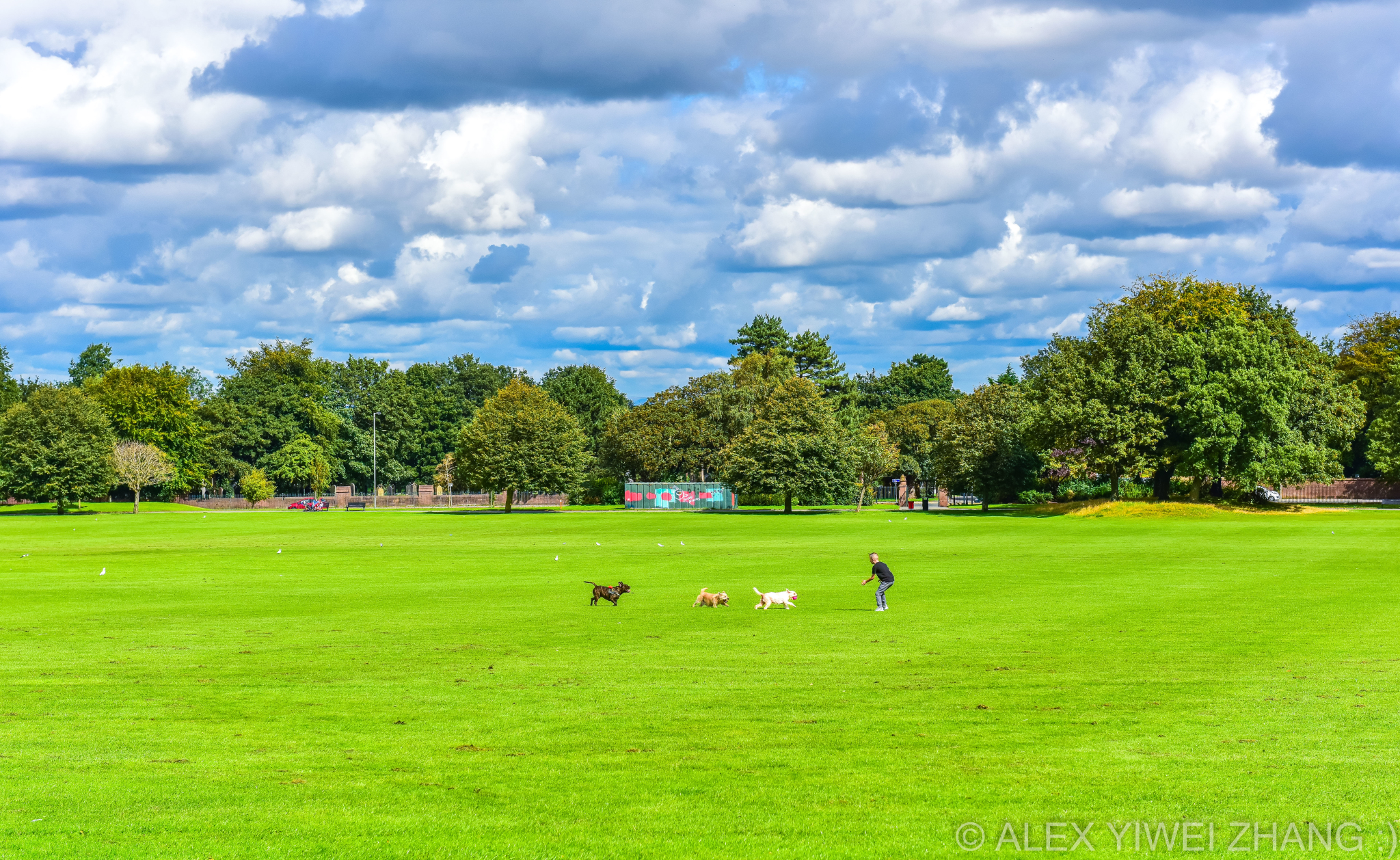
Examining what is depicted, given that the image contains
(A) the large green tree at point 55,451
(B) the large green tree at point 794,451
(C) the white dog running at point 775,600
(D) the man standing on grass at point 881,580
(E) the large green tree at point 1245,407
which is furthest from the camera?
(A) the large green tree at point 55,451

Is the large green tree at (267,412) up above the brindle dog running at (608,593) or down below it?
above

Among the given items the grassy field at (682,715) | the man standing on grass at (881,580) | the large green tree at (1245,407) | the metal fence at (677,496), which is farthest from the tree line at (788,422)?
the man standing on grass at (881,580)

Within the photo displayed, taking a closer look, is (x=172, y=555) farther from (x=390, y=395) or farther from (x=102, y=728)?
(x=390, y=395)

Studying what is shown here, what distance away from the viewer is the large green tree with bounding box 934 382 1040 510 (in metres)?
96.8

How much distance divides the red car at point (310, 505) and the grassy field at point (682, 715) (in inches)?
3918

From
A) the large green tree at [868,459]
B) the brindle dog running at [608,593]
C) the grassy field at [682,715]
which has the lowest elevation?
the grassy field at [682,715]

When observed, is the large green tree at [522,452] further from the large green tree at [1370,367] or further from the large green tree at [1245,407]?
the large green tree at [1370,367]

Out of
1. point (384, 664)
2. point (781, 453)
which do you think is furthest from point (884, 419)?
point (384, 664)

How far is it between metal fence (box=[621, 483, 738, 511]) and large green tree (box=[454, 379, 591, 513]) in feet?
23.1

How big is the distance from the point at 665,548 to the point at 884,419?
109 m

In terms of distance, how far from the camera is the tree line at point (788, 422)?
3292 inches

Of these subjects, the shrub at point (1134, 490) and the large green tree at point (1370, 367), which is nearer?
the shrub at point (1134, 490)

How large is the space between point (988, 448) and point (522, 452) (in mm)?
49346

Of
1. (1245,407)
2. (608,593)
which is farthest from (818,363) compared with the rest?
(608,593)
